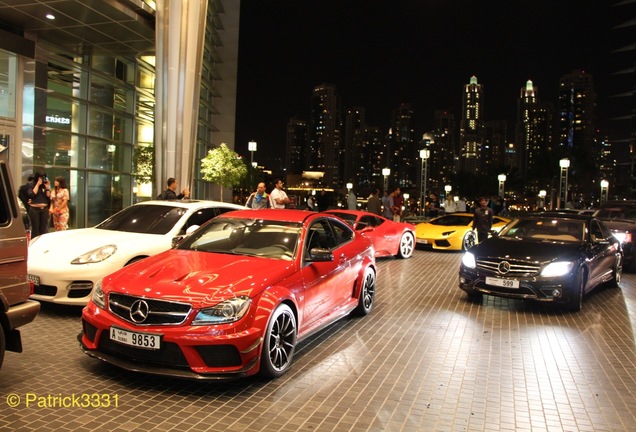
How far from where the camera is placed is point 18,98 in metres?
15.9

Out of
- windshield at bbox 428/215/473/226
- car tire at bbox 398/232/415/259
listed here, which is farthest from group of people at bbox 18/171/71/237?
windshield at bbox 428/215/473/226

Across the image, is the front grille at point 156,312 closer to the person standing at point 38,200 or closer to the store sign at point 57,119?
the person standing at point 38,200

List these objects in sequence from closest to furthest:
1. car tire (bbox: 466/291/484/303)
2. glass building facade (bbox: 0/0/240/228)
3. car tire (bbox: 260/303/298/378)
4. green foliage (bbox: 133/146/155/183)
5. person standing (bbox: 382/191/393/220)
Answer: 1. car tire (bbox: 260/303/298/378)
2. car tire (bbox: 466/291/484/303)
3. glass building facade (bbox: 0/0/240/228)
4. person standing (bbox: 382/191/393/220)
5. green foliage (bbox: 133/146/155/183)

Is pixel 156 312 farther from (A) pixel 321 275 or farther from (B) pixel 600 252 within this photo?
(B) pixel 600 252

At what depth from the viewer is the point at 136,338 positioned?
4.28 m

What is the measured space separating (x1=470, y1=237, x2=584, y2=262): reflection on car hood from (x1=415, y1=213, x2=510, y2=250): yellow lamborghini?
7.25m

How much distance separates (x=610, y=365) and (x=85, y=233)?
695cm

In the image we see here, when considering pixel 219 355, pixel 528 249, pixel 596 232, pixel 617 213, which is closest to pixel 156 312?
pixel 219 355

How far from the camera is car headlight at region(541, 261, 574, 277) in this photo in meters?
7.59

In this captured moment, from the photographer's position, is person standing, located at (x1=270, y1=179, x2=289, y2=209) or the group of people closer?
the group of people

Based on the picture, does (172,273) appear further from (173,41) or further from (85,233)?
(173,41)

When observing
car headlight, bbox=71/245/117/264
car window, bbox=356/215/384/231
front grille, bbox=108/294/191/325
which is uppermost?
car window, bbox=356/215/384/231

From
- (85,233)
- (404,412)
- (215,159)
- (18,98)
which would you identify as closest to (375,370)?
(404,412)

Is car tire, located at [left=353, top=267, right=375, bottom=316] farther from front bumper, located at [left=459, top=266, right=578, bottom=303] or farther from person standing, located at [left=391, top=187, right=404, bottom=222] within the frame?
person standing, located at [left=391, top=187, right=404, bottom=222]
